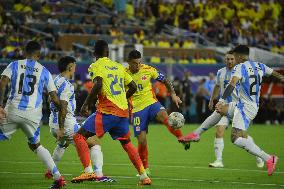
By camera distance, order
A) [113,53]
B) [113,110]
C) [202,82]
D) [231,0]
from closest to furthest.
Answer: [113,110]
[113,53]
[202,82]
[231,0]

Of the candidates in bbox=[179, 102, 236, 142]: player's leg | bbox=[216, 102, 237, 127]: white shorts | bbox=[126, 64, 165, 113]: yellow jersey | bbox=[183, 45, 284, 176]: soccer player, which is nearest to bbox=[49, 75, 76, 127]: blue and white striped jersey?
bbox=[126, 64, 165, 113]: yellow jersey

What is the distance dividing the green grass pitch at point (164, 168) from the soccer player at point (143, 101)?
2.59ft

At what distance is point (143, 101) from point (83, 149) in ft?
8.65

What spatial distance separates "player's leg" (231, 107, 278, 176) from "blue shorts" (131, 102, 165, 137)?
188 cm

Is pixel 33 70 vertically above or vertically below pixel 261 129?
above

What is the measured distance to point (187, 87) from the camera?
35594 millimetres

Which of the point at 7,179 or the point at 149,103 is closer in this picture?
the point at 7,179

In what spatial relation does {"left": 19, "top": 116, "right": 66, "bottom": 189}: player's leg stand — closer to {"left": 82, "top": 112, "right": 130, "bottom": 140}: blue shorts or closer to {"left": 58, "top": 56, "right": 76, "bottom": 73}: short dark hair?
{"left": 82, "top": 112, "right": 130, "bottom": 140}: blue shorts

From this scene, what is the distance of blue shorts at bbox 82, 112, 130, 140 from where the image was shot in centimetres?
1316

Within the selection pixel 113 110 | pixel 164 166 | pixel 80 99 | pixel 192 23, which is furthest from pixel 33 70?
pixel 192 23

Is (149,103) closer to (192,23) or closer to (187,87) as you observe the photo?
(187,87)

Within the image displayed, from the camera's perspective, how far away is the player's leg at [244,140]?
14.2 metres

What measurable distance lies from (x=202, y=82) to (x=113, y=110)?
22467 mm

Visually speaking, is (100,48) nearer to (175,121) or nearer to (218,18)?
(175,121)
